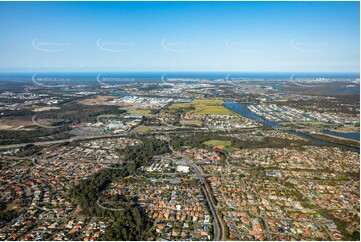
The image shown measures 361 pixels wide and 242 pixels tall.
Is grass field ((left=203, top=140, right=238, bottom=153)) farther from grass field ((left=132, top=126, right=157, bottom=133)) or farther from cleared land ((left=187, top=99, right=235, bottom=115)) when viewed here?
cleared land ((left=187, top=99, right=235, bottom=115))

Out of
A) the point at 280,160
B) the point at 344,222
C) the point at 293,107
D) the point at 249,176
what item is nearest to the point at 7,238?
the point at 249,176

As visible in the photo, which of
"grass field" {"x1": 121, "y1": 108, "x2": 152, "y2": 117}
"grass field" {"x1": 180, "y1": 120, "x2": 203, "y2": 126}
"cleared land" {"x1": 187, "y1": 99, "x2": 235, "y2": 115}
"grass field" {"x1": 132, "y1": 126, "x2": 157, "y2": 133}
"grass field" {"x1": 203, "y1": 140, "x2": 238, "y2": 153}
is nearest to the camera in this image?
"grass field" {"x1": 203, "y1": 140, "x2": 238, "y2": 153}

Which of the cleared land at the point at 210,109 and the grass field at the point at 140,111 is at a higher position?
the cleared land at the point at 210,109

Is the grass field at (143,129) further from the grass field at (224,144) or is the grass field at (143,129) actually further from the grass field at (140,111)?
the grass field at (224,144)

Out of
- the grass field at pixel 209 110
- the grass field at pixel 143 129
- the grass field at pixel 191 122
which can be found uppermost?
the grass field at pixel 209 110

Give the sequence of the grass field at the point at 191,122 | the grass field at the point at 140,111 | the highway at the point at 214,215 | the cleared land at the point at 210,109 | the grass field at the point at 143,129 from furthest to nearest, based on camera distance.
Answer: the cleared land at the point at 210,109, the grass field at the point at 140,111, the grass field at the point at 191,122, the grass field at the point at 143,129, the highway at the point at 214,215

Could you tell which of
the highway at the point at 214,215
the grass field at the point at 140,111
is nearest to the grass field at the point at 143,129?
the grass field at the point at 140,111

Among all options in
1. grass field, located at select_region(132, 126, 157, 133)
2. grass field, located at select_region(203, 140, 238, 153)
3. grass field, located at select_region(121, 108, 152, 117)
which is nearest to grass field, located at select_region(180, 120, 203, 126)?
grass field, located at select_region(132, 126, 157, 133)

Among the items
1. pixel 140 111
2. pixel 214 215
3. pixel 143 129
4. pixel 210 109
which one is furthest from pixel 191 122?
pixel 214 215

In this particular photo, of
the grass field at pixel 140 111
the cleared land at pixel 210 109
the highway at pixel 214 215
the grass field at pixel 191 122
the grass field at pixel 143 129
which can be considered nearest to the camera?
the highway at pixel 214 215

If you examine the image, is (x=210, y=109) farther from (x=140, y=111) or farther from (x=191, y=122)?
(x=140, y=111)

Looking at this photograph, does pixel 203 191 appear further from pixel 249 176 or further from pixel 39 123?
pixel 39 123
